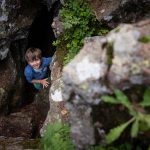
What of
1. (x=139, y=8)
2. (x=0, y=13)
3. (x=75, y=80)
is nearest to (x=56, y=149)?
(x=75, y=80)

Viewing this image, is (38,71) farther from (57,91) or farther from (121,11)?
(121,11)

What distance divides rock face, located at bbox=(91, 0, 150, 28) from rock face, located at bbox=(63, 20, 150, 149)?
3.94 m

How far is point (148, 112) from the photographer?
14.6 feet

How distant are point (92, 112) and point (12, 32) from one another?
6594 mm

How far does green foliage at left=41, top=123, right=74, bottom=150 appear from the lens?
19.9ft

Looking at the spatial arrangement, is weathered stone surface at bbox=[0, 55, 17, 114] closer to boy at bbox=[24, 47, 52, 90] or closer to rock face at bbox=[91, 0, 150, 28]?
boy at bbox=[24, 47, 52, 90]

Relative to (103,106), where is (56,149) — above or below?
below

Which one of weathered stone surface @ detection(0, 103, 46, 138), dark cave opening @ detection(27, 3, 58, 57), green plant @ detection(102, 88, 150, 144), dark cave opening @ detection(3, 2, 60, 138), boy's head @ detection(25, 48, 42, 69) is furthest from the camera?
dark cave opening @ detection(27, 3, 58, 57)

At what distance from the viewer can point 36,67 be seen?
940 centimetres

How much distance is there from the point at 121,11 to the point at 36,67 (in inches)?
105

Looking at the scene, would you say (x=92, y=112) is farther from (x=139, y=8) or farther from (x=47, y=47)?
(x=47, y=47)

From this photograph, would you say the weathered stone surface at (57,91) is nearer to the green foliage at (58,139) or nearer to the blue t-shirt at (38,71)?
the blue t-shirt at (38,71)

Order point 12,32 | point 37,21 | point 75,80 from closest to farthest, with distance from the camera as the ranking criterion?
point 75,80, point 12,32, point 37,21

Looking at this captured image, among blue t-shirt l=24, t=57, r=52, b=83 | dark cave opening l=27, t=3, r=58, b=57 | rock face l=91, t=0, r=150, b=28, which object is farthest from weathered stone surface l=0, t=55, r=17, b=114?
rock face l=91, t=0, r=150, b=28
